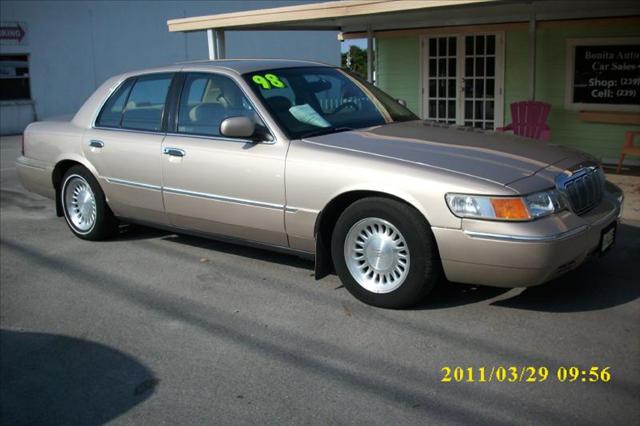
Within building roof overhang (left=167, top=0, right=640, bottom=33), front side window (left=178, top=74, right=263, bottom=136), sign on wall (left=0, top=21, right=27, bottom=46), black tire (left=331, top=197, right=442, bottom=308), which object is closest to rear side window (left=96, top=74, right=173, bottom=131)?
front side window (left=178, top=74, right=263, bottom=136)

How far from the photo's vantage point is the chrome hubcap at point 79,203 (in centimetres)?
686

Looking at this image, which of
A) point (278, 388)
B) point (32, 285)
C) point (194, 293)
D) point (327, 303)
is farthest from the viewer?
point (32, 285)

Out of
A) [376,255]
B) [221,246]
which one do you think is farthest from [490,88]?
[376,255]

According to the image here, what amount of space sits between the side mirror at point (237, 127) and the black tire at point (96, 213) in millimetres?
2005

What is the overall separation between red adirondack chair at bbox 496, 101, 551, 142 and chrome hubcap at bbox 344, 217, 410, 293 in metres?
6.17

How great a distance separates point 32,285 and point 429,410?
3609 millimetres

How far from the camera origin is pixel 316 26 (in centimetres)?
1301

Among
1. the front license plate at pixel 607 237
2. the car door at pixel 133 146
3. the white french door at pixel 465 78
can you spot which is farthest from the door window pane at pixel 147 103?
the white french door at pixel 465 78

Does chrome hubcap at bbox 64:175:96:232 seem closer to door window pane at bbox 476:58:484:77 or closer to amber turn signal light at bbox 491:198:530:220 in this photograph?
amber turn signal light at bbox 491:198:530:220

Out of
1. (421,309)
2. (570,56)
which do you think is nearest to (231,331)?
(421,309)

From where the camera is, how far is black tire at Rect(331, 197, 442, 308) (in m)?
4.57

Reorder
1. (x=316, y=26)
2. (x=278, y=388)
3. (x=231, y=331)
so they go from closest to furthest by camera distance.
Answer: (x=278, y=388) < (x=231, y=331) < (x=316, y=26)

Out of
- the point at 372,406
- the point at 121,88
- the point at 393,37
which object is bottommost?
the point at 372,406

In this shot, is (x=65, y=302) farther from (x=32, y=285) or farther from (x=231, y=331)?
(x=231, y=331)
